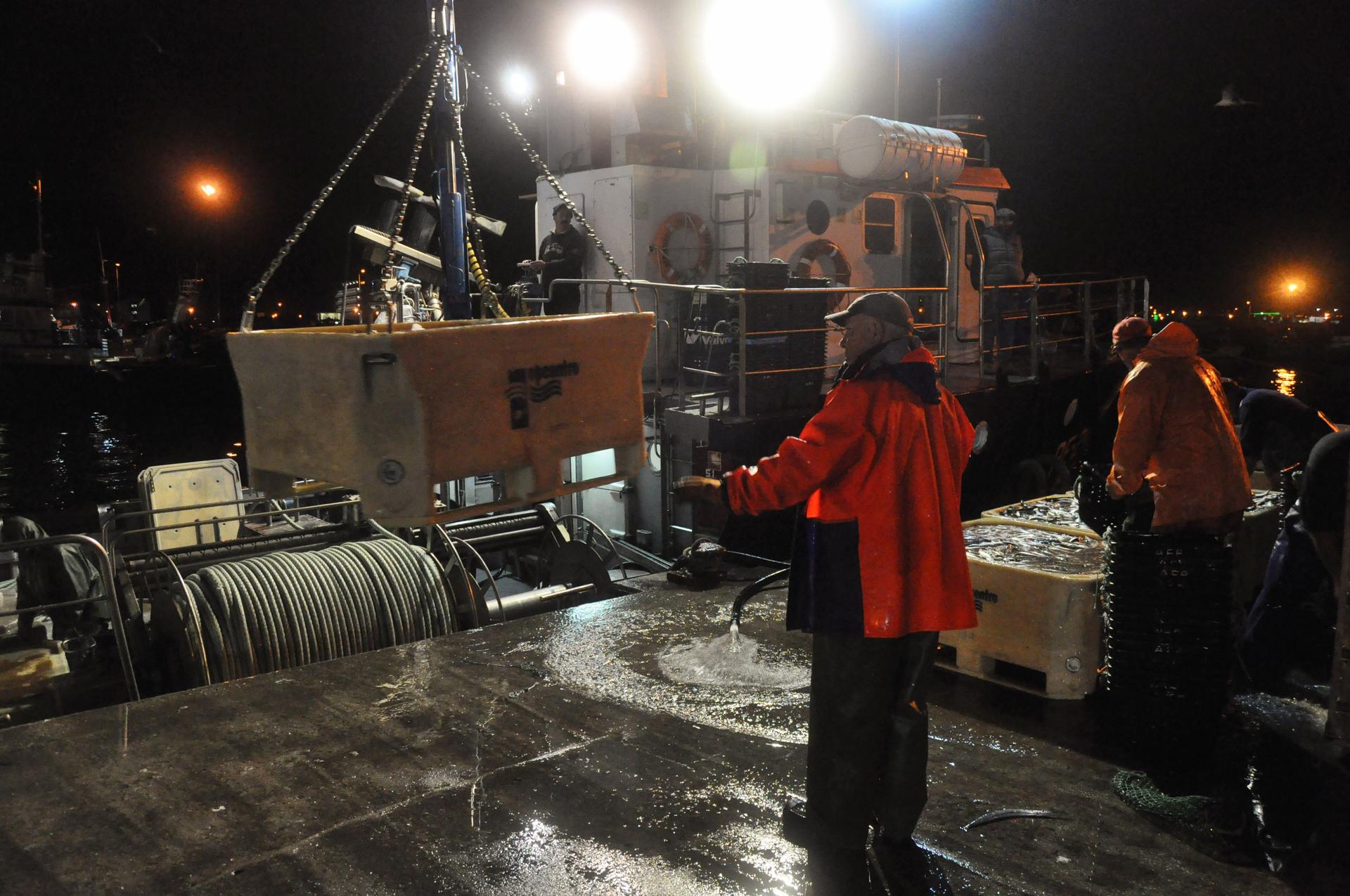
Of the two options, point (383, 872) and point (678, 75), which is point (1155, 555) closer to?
point (383, 872)

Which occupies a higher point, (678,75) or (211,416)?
(678,75)

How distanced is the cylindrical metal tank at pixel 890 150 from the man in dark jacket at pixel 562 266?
3.81 meters

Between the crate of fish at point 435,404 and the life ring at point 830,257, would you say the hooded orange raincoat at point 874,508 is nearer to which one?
the crate of fish at point 435,404

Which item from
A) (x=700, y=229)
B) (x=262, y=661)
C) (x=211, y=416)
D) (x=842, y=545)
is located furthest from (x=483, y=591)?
(x=211, y=416)

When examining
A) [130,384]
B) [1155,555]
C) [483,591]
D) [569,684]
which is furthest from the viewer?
[130,384]

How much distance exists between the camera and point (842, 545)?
11.2 feet

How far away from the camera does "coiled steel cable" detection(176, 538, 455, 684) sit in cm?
584

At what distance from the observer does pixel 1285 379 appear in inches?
1070

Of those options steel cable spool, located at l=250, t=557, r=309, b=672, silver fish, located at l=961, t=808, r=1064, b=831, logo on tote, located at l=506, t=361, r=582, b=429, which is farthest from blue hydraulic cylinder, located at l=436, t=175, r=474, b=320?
silver fish, located at l=961, t=808, r=1064, b=831

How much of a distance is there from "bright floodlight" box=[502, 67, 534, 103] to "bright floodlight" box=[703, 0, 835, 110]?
2770mm

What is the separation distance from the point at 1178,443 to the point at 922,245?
10.4 m

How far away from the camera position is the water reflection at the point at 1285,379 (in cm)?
2482

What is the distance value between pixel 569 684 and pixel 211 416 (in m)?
35.7

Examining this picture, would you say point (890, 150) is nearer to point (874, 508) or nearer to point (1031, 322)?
point (1031, 322)
